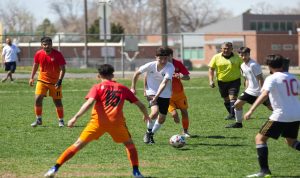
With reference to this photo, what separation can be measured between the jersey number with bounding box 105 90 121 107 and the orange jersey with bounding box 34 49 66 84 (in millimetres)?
6133

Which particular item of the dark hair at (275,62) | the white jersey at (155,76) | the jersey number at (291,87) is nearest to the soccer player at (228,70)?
the white jersey at (155,76)

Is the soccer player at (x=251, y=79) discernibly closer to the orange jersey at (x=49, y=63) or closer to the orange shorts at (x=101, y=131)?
the orange jersey at (x=49, y=63)

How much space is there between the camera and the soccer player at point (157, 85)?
464 inches

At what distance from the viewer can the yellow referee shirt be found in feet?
52.3

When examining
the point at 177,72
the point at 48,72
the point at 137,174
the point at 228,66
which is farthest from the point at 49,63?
the point at 137,174

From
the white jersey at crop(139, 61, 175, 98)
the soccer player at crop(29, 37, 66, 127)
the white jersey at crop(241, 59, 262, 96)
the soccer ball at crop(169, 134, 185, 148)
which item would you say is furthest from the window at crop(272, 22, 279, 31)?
the soccer ball at crop(169, 134, 185, 148)

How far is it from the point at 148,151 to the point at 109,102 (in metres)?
2.79

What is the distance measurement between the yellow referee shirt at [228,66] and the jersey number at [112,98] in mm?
7412

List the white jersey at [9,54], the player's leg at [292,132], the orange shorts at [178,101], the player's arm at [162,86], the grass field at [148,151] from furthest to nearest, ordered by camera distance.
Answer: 1. the white jersey at [9,54]
2. the orange shorts at [178,101]
3. the player's arm at [162,86]
4. the grass field at [148,151]
5. the player's leg at [292,132]

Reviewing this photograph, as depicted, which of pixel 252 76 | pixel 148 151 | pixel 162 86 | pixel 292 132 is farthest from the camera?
pixel 252 76

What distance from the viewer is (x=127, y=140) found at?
905cm

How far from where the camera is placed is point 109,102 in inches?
349

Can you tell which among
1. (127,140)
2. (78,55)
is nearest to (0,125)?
(127,140)

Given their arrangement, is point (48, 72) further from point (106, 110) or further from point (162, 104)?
point (106, 110)
